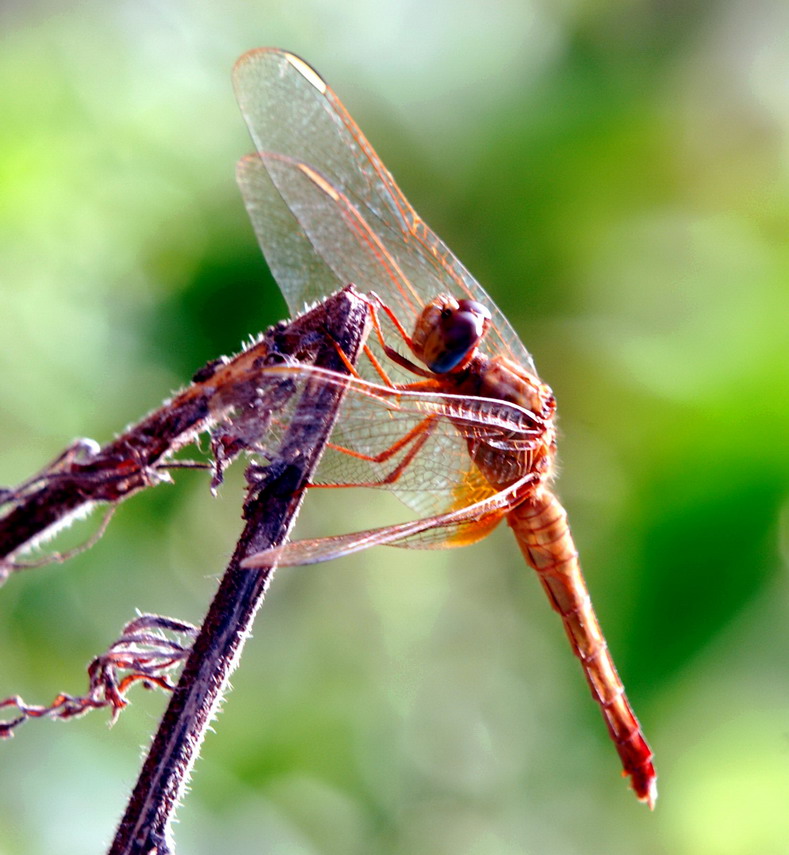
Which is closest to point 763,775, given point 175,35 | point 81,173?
point 81,173

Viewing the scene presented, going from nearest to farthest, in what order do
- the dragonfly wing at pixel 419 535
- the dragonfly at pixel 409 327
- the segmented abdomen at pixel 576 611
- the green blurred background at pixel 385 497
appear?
1. the dragonfly wing at pixel 419 535
2. the dragonfly at pixel 409 327
3. the segmented abdomen at pixel 576 611
4. the green blurred background at pixel 385 497

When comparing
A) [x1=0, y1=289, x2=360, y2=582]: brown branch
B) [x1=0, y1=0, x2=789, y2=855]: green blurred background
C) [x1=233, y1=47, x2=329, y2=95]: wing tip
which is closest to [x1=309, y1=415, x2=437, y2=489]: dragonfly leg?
[x1=0, y1=289, x2=360, y2=582]: brown branch

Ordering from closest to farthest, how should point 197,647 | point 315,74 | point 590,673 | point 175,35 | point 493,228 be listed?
point 197,647
point 315,74
point 590,673
point 493,228
point 175,35

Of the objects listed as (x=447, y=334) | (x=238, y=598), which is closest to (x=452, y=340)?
(x=447, y=334)

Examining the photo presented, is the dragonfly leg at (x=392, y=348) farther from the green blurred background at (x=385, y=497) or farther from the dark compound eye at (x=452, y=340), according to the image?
the green blurred background at (x=385, y=497)

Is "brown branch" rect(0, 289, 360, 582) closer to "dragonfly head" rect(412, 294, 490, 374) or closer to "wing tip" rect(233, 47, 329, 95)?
"dragonfly head" rect(412, 294, 490, 374)

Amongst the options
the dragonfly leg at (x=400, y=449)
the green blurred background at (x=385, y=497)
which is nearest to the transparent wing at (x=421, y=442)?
the dragonfly leg at (x=400, y=449)

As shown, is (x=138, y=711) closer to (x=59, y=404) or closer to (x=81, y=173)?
(x=59, y=404)

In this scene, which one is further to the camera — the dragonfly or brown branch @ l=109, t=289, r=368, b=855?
the dragonfly
